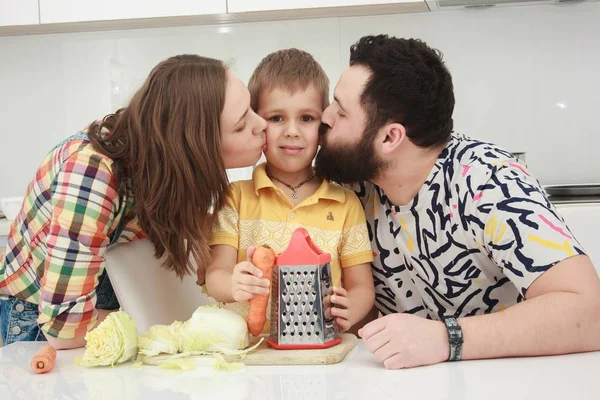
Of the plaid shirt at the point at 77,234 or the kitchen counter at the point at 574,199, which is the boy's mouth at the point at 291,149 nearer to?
the plaid shirt at the point at 77,234

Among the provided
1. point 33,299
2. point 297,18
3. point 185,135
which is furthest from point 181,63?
point 297,18

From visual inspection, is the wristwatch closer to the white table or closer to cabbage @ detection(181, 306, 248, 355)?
the white table

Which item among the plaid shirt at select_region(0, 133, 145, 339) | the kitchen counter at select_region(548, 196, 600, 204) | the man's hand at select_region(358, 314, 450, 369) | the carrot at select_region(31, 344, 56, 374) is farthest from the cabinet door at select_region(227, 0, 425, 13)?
the carrot at select_region(31, 344, 56, 374)

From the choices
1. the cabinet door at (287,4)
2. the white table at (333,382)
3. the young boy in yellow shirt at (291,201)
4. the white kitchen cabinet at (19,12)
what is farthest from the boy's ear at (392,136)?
the white kitchen cabinet at (19,12)

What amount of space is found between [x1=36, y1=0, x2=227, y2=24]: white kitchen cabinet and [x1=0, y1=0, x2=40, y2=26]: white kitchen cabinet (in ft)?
0.11

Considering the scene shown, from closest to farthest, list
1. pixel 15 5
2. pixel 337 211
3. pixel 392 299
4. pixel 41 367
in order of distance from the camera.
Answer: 1. pixel 41 367
2. pixel 337 211
3. pixel 392 299
4. pixel 15 5

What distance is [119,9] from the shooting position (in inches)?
132

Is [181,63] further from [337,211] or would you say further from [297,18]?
[297,18]

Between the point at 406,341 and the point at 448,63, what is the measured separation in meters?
2.56

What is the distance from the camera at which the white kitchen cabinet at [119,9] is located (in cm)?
332

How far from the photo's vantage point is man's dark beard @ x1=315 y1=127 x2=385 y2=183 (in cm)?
167

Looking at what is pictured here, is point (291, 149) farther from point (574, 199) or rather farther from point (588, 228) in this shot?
point (574, 199)

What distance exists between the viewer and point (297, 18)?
359cm

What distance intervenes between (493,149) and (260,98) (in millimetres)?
512
